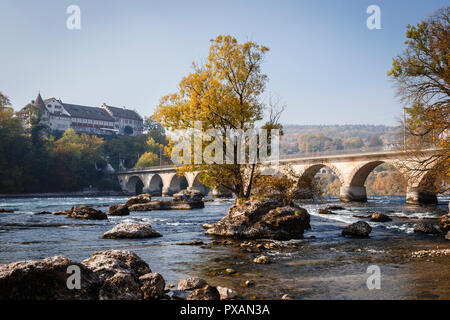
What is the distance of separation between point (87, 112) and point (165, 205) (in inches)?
4177

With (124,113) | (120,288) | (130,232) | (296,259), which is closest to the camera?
(120,288)

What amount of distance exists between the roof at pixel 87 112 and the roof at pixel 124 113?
2.72 meters

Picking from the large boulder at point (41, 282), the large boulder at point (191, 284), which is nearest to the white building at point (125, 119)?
the large boulder at point (191, 284)

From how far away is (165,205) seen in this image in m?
40.1

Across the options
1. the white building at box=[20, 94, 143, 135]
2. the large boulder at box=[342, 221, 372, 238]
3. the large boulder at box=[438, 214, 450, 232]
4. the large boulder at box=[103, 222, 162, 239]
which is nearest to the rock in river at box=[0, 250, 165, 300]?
the large boulder at box=[103, 222, 162, 239]

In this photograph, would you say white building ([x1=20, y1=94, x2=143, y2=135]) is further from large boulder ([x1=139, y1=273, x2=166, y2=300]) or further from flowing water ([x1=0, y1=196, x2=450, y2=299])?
large boulder ([x1=139, y1=273, x2=166, y2=300])

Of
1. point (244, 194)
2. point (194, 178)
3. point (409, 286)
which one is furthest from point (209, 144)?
point (194, 178)

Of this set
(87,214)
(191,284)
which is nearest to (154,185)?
(87,214)

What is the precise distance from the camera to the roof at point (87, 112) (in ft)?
421

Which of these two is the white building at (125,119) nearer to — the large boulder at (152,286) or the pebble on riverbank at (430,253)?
the pebble on riverbank at (430,253)

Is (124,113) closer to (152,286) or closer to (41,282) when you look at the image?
(152,286)

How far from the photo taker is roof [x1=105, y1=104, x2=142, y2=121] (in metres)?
143

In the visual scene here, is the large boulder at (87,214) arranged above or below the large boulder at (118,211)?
above
